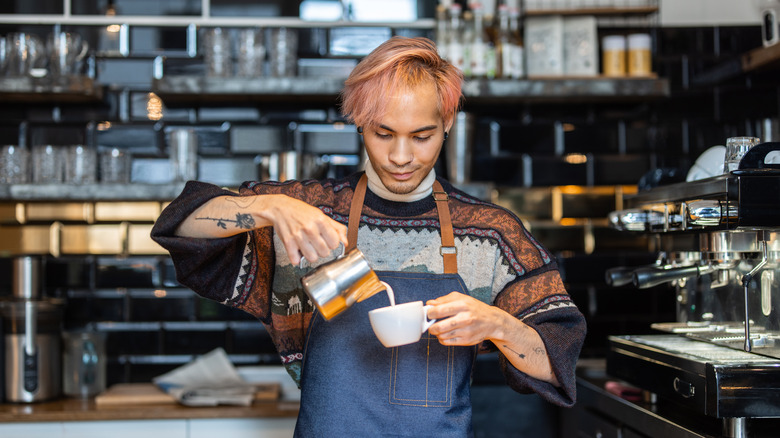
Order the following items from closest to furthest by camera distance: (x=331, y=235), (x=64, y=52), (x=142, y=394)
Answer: (x=331, y=235)
(x=142, y=394)
(x=64, y=52)

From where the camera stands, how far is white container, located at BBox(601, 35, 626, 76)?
2.59 m

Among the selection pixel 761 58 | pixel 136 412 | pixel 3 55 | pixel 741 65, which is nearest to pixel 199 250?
pixel 136 412

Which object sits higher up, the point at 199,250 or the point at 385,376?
the point at 199,250

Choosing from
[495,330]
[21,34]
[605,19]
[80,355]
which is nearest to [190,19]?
[21,34]

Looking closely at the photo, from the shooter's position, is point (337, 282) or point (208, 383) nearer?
point (337, 282)

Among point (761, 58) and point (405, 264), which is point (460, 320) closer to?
point (405, 264)

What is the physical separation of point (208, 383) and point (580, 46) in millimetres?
1706

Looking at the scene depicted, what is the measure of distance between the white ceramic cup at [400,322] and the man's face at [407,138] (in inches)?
12.5

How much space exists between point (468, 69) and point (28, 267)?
5.24ft

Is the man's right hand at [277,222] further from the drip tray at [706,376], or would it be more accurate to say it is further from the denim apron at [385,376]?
the drip tray at [706,376]

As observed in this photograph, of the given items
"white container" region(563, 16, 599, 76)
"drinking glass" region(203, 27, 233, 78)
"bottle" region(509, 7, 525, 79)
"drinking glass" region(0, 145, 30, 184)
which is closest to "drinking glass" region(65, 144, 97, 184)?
"drinking glass" region(0, 145, 30, 184)

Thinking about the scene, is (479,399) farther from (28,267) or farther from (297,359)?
(28,267)

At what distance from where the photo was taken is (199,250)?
130cm

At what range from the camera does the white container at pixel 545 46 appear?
2.56 metres
